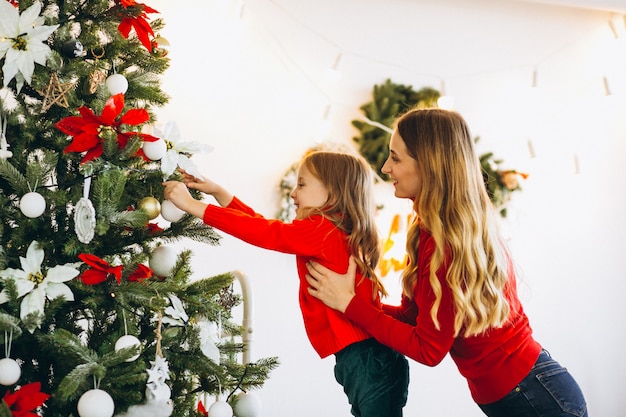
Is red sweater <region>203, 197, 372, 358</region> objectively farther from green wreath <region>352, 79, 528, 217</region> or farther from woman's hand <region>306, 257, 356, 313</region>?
green wreath <region>352, 79, 528, 217</region>

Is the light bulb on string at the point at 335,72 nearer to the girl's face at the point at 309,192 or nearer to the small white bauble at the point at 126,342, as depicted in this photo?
the girl's face at the point at 309,192

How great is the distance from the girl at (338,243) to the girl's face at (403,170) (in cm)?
16

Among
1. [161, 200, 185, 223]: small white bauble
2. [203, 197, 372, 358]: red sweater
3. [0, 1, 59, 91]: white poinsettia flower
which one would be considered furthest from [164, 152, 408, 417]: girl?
[0, 1, 59, 91]: white poinsettia flower

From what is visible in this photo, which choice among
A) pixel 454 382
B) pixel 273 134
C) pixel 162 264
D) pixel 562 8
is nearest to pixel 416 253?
pixel 162 264

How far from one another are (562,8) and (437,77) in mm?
832

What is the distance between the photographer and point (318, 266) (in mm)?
1668

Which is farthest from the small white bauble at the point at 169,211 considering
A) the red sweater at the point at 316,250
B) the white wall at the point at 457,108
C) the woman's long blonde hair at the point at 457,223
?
the white wall at the point at 457,108

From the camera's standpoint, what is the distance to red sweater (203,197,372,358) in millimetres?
1571

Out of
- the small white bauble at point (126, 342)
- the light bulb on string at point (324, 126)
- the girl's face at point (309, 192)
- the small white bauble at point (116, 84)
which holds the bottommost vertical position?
the small white bauble at point (126, 342)

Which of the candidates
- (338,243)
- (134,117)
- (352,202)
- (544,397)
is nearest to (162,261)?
(134,117)

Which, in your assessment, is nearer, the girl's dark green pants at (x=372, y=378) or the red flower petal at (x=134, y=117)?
the red flower petal at (x=134, y=117)

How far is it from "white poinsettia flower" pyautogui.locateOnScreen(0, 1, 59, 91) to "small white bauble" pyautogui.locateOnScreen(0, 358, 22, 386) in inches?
18.4

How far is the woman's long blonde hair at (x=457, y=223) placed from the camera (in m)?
1.45

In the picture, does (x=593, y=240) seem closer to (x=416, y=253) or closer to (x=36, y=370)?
(x=416, y=253)
